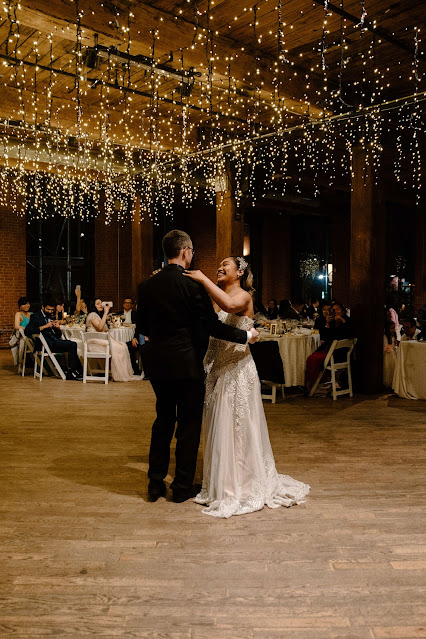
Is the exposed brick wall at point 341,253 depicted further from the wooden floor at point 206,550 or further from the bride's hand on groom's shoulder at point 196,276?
the bride's hand on groom's shoulder at point 196,276

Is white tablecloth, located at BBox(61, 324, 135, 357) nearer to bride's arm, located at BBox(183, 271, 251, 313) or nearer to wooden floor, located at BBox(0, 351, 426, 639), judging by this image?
wooden floor, located at BBox(0, 351, 426, 639)

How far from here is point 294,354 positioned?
7.39 m

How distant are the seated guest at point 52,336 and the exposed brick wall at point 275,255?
Result: 33.1 feet

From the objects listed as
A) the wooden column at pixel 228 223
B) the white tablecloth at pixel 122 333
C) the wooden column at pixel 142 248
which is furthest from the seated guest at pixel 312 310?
the white tablecloth at pixel 122 333

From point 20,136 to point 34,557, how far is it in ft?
28.7

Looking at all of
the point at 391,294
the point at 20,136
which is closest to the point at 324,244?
the point at 391,294

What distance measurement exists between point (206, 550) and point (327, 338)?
15.7 ft

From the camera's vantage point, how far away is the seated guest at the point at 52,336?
834 cm

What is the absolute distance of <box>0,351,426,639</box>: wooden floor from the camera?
2182 mm

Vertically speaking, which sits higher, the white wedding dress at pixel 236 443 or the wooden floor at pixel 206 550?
the white wedding dress at pixel 236 443

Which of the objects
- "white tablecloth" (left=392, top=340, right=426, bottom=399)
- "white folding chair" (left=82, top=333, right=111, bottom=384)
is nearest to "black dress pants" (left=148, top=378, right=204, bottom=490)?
"white tablecloth" (left=392, top=340, right=426, bottom=399)

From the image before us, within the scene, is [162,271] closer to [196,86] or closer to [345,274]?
[196,86]

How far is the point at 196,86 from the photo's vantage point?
7320 mm

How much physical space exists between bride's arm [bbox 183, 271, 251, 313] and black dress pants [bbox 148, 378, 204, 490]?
1.65ft
